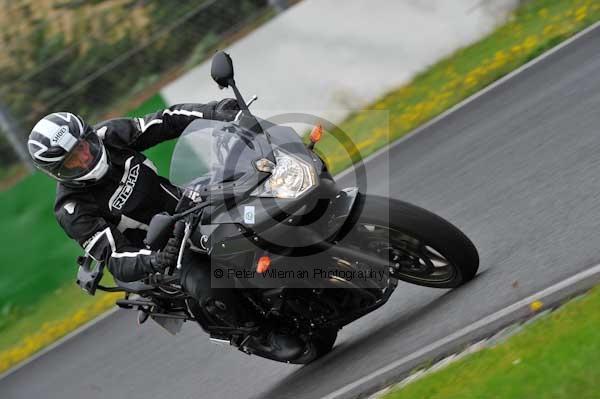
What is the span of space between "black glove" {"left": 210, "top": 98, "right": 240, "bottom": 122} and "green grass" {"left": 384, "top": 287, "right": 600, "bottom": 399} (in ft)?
6.29

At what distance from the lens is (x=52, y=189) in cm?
1086

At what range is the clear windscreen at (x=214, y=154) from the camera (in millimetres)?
5043

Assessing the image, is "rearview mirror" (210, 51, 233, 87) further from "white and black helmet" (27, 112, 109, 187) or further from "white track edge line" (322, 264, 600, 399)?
"white track edge line" (322, 264, 600, 399)

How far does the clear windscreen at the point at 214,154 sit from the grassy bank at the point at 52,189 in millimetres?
4881

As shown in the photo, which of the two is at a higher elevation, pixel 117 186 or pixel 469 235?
pixel 117 186

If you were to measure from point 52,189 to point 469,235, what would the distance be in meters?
5.98

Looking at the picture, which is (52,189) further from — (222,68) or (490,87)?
(222,68)

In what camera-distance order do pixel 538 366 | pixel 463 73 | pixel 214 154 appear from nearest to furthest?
1. pixel 538 366
2. pixel 214 154
3. pixel 463 73

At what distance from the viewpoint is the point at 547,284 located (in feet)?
16.4

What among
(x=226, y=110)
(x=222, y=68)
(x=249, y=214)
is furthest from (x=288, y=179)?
(x=226, y=110)

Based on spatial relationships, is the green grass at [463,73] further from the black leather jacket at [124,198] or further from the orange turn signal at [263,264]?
the orange turn signal at [263,264]

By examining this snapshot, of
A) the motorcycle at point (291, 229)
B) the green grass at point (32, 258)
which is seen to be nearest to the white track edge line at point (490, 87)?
the green grass at point (32, 258)

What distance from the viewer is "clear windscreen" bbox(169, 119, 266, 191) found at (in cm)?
504

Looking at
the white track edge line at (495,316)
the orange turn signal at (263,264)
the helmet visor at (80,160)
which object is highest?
the helmet visor at (80,160)
